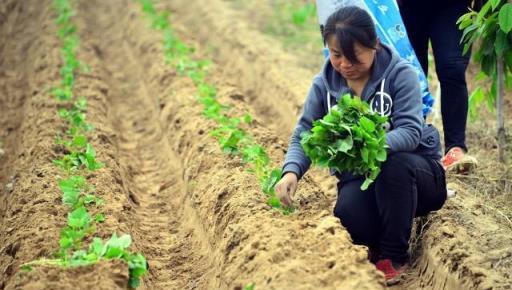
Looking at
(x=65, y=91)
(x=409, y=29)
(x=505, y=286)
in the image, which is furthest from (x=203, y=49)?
(x=505, y=286)

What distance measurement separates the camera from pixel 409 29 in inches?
229

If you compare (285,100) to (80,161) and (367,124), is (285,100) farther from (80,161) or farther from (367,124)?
(367,124)

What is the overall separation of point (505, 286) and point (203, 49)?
7.60m

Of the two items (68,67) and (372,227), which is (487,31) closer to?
(372,227)

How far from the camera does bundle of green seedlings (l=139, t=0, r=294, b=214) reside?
198 inches

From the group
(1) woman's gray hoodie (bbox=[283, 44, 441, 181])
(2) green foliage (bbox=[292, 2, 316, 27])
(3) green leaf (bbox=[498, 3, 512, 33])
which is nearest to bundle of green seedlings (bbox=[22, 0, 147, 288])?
(1) woman's gray hoodie (bbox=[283, 44, 441, 181])

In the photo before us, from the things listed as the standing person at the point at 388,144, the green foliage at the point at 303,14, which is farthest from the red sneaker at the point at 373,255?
the green foliage at the point at 303,14

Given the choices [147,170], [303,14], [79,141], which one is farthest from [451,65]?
[303,14]

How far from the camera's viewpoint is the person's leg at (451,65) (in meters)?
5.54

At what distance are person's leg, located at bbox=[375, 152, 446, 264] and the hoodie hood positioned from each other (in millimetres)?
423

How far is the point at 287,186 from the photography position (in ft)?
14.6

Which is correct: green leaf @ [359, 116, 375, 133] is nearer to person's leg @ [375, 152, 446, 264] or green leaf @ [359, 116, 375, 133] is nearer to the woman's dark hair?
person's leg @ [375, 152, 446, 264]

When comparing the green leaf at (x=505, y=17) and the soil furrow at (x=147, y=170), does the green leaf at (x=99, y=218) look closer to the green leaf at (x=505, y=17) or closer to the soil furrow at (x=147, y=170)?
the soil furrow at (x=147, y=170)

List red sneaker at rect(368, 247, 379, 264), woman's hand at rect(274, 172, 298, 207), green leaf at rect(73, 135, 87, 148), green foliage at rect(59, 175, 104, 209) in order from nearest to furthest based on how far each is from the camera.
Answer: woman's hand at rect(274, 172, 298, 207)
red sneaker at rect(368, 247, 379, 264)
green foliage at rect(59, 175, 104, 209)
green leaf at rect(73, 135, 87, 148)
